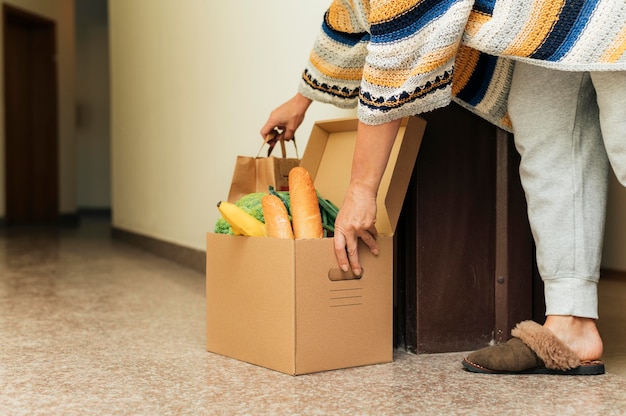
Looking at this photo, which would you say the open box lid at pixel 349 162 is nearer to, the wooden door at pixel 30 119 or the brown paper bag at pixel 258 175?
the brown paper bag at pixel 258 175

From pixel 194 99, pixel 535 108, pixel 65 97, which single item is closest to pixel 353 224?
pixel 535 108

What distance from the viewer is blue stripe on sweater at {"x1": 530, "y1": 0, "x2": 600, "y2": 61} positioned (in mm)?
1171

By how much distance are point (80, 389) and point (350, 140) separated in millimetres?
782

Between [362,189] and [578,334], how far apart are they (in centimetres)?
46

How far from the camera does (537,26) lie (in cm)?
120

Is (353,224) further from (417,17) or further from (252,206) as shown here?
(417,17)

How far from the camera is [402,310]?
1.61 meters

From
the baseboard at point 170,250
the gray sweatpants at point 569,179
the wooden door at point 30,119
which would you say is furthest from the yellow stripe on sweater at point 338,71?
the wooden door at point 30,119

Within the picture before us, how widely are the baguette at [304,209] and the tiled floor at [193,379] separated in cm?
26

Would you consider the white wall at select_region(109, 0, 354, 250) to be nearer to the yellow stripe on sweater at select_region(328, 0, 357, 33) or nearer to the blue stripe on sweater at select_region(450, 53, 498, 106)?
the yellow stripe on sweater at select_region(328, 0, 357, 33)

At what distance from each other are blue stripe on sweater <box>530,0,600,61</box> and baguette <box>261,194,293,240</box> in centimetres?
53

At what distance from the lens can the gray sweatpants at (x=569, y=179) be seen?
51.7 inches

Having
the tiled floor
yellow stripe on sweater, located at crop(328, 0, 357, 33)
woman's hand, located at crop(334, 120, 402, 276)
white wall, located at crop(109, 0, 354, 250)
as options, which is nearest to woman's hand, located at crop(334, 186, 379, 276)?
woman's hand, located at crop(334, 120, 402, 276)

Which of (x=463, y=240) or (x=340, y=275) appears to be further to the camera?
(x=463, y=240)
